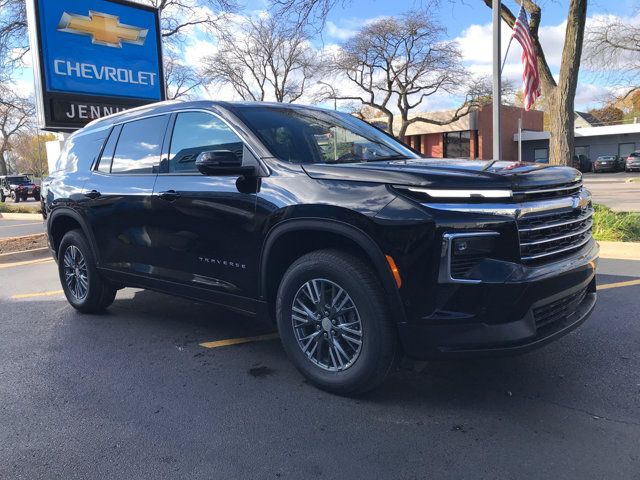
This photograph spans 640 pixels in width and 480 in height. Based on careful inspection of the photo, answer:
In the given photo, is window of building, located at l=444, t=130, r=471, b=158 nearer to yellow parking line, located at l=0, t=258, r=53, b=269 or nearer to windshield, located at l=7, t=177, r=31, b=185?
windshield, located at l=7, t=177, r=31, b=185

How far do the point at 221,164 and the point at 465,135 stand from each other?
135 feet

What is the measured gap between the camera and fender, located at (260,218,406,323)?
9.99ft

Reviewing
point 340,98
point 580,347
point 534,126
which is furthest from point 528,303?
point 534,126

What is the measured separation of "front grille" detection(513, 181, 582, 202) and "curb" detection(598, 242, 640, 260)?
4.89 meters

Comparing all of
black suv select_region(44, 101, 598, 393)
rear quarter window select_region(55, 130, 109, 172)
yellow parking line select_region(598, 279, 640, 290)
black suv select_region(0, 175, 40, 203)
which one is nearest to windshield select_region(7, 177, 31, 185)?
black suv select_region(0, 175, 40, 203)

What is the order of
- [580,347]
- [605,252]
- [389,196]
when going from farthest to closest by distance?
[605,252] → [580,347] → [389,196]

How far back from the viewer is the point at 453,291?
2.89 metres

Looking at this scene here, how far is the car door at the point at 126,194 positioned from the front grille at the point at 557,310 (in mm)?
3061

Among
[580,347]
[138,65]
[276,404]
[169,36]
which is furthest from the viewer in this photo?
[169,36]

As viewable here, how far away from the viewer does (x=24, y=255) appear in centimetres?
1011

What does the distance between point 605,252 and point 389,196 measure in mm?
6163

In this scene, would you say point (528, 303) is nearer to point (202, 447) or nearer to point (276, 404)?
point (276, 404)

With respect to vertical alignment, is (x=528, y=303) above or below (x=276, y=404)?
above

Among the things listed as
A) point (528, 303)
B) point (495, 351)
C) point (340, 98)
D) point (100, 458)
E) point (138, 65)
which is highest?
point (340, 98)
